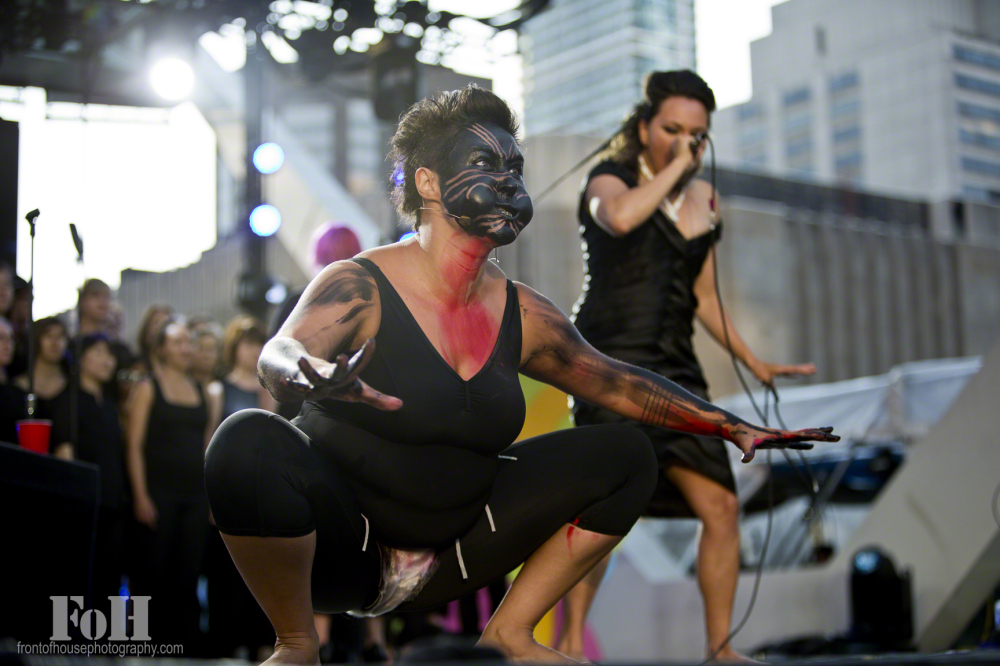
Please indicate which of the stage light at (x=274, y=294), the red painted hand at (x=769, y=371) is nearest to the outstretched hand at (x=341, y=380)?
the red painted hand at (x=769, y=371)

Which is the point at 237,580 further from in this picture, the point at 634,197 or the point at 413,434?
the point at 413,434

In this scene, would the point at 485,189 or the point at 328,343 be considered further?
the point at 485,189

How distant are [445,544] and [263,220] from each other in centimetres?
752

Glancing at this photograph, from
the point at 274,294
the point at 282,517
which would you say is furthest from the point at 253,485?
the point at 274,294

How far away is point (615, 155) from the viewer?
3119 mm

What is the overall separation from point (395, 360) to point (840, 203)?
2408 cm

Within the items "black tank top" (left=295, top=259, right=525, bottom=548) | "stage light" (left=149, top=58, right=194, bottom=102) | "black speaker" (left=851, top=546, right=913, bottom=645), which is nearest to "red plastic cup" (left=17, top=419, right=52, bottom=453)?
"black tank top" (left=295, top=259, right=525, bottom=548)

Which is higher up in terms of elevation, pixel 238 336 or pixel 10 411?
pixel 238 336

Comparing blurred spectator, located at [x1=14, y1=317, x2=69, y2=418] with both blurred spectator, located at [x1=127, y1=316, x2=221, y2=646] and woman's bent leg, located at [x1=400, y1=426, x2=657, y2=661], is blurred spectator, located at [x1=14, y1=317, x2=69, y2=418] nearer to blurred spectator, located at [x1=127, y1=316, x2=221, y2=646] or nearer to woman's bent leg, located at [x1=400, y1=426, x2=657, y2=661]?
blurred spectator, located at [x1=127, y1=316, x2=221, y2=646]

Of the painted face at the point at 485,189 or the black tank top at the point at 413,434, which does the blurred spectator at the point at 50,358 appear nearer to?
the black tank top at the point at 413,434

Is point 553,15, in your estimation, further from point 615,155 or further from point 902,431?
point 615,155

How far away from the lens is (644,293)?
296 centimetres

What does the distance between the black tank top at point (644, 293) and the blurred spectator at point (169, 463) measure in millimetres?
2214

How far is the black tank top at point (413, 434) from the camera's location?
1.87 m
